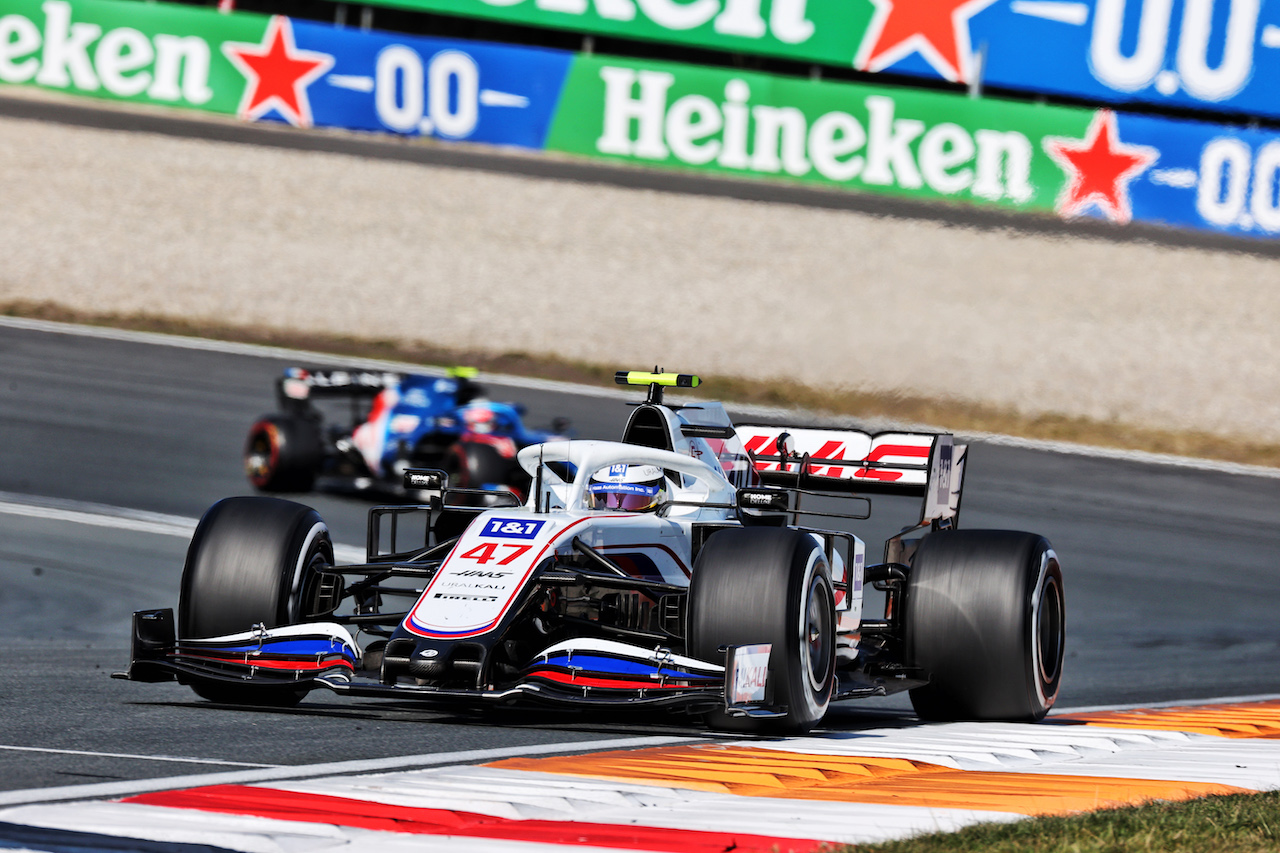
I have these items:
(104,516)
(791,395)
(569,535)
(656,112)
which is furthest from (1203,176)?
(569,535)

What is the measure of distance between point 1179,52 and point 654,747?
2212 centimetres

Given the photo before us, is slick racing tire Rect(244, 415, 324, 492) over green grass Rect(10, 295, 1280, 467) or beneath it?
beneath

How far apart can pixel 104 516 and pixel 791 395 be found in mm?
8256

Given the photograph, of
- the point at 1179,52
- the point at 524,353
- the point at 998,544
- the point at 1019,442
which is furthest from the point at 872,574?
the point at 1179,52

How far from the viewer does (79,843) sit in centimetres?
442

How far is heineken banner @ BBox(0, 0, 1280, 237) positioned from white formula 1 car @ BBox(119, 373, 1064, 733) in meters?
16.8

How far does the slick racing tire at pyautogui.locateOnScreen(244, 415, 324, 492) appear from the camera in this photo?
1592 centimetres

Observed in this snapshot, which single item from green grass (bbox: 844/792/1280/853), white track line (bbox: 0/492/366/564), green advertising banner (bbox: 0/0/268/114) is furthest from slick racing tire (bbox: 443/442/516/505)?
green advertising banner (bbox: 0/0/268/114)

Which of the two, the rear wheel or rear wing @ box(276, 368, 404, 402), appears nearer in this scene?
the rear wheel

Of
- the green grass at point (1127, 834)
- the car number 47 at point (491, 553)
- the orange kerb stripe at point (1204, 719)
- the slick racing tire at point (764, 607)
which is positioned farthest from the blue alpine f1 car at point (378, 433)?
the green grass at point (1127, 834)

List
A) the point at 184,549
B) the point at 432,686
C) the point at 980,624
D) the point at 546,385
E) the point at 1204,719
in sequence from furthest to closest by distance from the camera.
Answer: the point at 546,385 → the point at 184,549 → the point at 1204,719 → the point at 980,624 → the point at 432,686

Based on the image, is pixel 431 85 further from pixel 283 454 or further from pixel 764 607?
pixel 764 607

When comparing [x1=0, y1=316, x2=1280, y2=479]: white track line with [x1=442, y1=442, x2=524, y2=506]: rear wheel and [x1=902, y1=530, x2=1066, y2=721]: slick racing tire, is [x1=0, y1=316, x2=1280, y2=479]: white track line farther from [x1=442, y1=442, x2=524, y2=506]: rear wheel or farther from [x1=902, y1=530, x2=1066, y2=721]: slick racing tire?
[x1=902, y1=530, x2=1066, y2=721]: slick racing tire

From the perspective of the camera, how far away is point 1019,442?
64.0 feet
